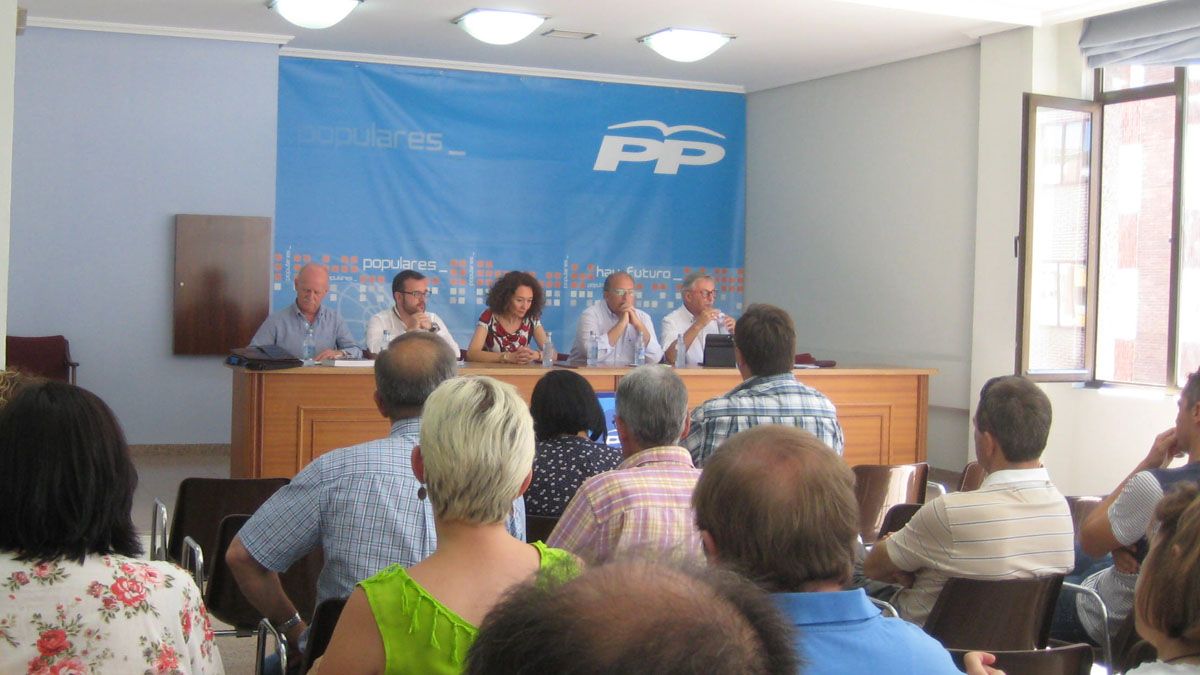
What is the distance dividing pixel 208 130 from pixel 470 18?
221 cm

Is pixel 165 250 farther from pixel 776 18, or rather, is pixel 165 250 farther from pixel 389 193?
pixel 776 18

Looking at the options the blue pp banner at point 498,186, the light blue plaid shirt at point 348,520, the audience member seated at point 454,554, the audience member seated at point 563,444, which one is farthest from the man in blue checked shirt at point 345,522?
the blue pp banner at point 498,186

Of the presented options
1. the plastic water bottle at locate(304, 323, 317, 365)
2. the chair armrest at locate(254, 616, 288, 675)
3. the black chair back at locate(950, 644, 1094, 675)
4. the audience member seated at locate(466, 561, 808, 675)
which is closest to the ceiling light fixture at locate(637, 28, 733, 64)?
the plastic water bottle at locate(304, 323, 317, 365)

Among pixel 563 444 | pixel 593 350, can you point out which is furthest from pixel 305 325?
pixel 563 444

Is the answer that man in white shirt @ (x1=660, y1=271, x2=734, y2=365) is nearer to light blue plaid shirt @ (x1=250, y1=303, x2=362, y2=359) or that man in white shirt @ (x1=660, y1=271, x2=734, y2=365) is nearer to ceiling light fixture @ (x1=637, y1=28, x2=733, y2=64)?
ceiling light fixture @ (x1=637, y1=28, x2=733, y2=64)

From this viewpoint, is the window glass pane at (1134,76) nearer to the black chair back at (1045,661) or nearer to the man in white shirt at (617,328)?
the man in white shirt at (617,328)

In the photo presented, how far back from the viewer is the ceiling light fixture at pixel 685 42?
7.83 meters

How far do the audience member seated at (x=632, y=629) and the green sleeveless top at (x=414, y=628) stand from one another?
43.7 inches

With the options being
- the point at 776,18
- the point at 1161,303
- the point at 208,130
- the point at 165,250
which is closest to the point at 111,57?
the point at 208,130

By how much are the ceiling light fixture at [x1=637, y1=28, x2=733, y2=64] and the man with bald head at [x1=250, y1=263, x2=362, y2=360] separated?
2.74 metres

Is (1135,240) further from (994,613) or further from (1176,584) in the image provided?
(1176,584)

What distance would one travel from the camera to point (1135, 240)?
7.26 m

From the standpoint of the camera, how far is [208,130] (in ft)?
27.2

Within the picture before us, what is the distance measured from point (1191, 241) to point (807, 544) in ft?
20.5
